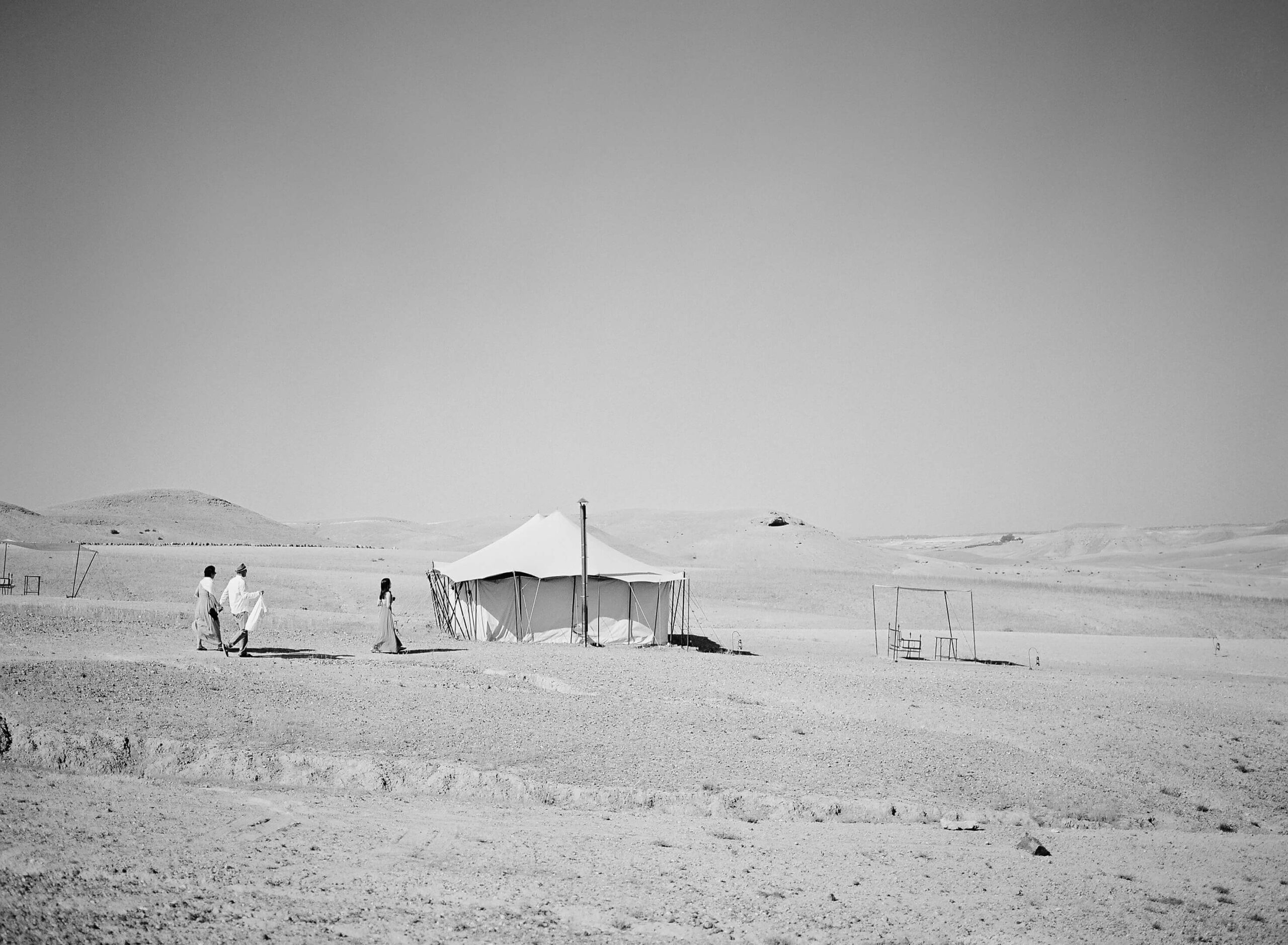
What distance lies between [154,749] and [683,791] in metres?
5.72

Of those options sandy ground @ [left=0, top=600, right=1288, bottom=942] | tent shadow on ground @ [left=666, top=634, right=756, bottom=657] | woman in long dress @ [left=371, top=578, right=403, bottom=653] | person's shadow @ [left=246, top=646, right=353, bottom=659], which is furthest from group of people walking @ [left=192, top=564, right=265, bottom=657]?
tent shadow on ground @ [left=666, top=634, right=756, bottom=657]

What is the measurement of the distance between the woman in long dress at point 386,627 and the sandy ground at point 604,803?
4.60 ft

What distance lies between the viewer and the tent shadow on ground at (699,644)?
2330 cm

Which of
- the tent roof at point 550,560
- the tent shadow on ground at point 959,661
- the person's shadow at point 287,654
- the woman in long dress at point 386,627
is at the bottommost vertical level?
the tent shadow on ground at point 959,661

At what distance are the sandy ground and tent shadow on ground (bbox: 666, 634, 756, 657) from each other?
6.11 m

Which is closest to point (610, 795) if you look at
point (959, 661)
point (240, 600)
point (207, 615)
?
point (240, 600)

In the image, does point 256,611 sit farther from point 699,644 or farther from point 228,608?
point 699,644

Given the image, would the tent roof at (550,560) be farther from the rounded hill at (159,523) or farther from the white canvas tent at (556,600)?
the rounded hill at (159,523)

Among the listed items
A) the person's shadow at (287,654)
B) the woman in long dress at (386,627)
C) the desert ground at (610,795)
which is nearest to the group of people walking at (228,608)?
the person's shadow at (287,654)

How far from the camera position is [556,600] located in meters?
23.5

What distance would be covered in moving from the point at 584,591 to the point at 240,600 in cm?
908

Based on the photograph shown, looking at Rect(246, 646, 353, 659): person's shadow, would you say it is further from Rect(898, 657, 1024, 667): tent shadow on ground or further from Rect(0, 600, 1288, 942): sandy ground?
Rect(898, 657, 1024, 667): tent shadow on ground

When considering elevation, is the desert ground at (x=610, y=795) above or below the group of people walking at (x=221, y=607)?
below

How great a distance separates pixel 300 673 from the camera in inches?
544
